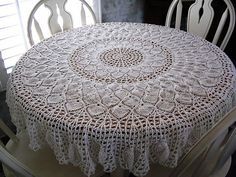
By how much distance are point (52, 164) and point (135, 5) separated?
1.69 m

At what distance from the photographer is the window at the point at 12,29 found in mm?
1511

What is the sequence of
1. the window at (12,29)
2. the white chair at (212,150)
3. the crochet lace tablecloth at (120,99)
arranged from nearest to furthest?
the white chair at (212,150) < the crochet lace tablecloth at (120,99) < the window at (12,29)

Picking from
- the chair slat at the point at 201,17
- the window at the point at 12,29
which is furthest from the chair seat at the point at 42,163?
the chair slat at the point at 201,17

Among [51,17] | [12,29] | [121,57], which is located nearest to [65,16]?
[51,17]

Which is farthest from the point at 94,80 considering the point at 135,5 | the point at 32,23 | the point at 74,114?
the point at 135,5

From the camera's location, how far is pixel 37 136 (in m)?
0.89

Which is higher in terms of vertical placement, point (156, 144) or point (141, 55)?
point (141, 55)

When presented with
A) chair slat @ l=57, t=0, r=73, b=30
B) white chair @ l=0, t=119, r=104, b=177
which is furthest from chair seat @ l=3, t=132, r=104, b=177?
chair slat @ l=57, t=0, r=73, b=30

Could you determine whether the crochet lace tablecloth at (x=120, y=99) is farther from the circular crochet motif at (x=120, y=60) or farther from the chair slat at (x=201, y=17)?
the chair slat at (x=201, y=17)

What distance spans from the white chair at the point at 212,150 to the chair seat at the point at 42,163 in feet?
1.26

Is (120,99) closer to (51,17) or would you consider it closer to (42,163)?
(42,163)

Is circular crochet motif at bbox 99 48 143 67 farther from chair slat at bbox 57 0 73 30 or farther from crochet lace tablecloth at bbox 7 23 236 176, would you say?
chair slat at bbox 57 0 73 30

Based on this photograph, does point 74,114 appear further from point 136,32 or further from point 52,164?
point 136,32

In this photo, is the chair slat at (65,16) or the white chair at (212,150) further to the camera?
the chair slat at (65,16)
